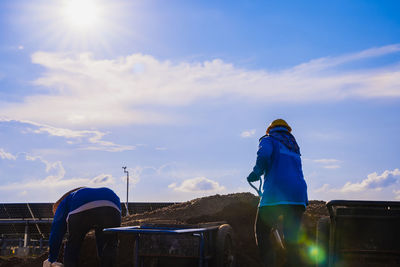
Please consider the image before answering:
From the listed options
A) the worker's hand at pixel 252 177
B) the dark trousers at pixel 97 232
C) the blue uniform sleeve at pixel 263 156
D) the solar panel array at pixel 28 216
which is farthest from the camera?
the solar panel array at pixel 28 216

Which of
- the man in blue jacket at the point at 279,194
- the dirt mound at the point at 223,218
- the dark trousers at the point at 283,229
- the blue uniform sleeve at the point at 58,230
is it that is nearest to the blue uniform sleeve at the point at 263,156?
the man in blue jacket at the point at 279,194

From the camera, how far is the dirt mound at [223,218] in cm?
921

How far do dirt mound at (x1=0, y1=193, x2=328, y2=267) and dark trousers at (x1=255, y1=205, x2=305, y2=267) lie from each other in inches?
115

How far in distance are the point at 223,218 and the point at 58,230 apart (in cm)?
440

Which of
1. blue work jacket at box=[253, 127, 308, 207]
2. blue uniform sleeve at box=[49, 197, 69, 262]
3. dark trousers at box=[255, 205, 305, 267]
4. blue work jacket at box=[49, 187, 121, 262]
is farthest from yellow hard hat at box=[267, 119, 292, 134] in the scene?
blue uniform sleeve at box=[49, 197, 69, 262]

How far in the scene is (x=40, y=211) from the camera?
32219 mm

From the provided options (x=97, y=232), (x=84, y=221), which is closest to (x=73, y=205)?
(x=84, y=221)

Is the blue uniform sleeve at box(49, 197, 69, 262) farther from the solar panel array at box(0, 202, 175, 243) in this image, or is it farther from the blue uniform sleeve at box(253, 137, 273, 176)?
the solar panel array at box(0, 202, 175, 243)

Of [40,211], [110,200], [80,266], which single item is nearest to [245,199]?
[80,266]

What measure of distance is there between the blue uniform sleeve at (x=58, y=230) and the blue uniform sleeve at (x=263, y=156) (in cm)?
282

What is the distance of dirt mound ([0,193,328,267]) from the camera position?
9211mm

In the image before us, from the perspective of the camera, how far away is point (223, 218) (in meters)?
10.6

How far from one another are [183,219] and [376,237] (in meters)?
6.66

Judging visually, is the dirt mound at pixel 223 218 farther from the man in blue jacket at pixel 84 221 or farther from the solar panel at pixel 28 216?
the solar panel at pixel 28 216
